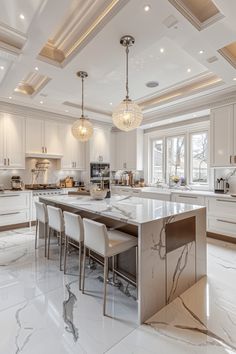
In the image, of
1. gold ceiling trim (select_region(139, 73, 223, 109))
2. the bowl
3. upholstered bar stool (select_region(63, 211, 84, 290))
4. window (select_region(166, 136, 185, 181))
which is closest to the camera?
upholstered bar stool (select_region(63, 211, 84, 290))

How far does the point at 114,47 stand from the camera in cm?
263

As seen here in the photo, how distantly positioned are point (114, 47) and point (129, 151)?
3823 mm

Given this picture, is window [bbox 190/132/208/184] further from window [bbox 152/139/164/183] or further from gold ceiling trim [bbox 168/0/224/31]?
gold ceiling trim [bbox 168/0/224/31]

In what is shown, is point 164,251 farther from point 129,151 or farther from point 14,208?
point 129,151

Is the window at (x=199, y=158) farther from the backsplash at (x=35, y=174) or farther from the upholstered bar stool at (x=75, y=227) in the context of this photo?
the upholstered bar stool at (x=75, y=227)

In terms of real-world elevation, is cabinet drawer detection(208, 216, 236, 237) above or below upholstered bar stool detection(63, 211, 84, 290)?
below

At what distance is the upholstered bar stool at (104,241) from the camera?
1991 mm

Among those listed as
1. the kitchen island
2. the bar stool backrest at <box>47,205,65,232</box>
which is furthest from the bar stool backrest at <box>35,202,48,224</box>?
the kitchen island

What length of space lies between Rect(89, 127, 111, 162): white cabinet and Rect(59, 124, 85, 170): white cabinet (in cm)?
29

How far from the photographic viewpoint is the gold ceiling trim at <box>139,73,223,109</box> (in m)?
3.79

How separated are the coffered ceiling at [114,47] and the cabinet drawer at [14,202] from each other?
2.14m

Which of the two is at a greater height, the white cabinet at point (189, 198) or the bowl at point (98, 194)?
the bowl at point (98, 194)

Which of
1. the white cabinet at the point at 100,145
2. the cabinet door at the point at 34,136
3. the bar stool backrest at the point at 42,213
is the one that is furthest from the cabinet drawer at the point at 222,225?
the cabinet door at the point at 34,136

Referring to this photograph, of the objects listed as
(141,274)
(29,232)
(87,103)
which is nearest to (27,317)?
(141,274)
